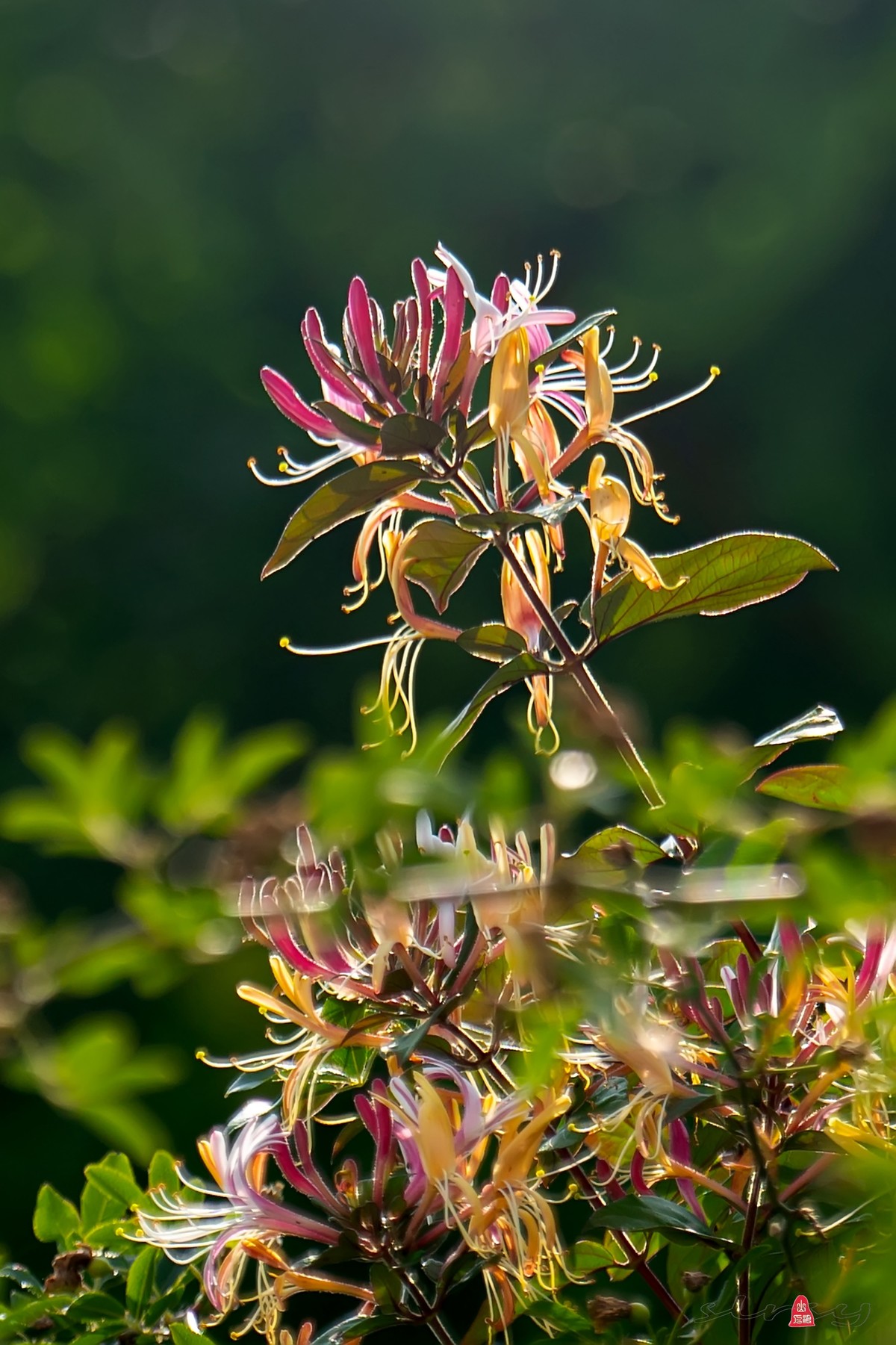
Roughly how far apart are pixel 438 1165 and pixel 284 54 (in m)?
5.09

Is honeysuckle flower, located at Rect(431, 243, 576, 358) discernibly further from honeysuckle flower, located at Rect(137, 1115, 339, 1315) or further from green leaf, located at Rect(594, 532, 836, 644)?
honeysuckle flower, located at Rect(137, 1115, 339, 1315)

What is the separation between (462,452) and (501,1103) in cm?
19

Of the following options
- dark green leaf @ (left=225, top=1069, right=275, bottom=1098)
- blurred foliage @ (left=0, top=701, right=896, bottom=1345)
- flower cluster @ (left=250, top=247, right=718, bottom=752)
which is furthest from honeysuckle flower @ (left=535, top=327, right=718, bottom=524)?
dark green leaf @ (left=225, top=1069, right=275, bottom=1098)

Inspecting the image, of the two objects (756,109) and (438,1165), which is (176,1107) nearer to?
(438,1165)

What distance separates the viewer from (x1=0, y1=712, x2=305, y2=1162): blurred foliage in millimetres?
218

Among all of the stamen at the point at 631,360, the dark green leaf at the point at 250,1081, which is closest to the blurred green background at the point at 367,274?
the stamen at the point at 631,360

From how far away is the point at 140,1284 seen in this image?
0.45 meters

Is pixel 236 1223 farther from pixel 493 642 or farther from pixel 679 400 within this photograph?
pixel 679 400

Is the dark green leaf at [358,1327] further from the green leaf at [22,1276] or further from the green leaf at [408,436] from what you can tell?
the green leaf at [408,436]

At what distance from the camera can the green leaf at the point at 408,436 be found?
42 centimetres

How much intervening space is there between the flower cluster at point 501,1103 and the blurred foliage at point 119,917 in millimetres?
104

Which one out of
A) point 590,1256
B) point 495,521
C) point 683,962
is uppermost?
point 495,521

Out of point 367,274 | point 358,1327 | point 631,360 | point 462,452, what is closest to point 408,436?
point 462,452

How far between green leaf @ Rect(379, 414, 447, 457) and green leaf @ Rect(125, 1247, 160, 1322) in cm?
26
